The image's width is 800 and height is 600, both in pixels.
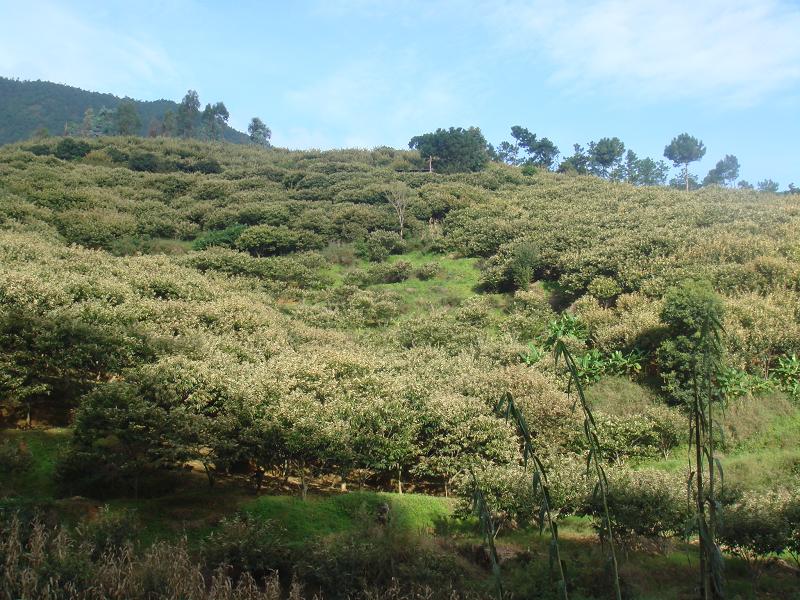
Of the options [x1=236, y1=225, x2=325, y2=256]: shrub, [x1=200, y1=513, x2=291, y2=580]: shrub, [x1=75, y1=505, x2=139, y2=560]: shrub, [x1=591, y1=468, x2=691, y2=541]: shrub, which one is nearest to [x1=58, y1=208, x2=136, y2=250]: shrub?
[x1=236, y1=225, x2=325, y2=256]: shrub

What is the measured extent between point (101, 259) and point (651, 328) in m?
31.2

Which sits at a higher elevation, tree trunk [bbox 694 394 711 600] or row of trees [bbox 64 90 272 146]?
row of trees [bbox 64 90 272 146]

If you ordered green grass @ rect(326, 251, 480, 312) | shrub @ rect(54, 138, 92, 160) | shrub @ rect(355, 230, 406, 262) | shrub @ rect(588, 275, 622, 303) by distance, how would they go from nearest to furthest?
1. shrub @ rect(588, 275, 622, 303)
2. green grass @ rect(326, 251, 480, 312)
3. shrub @ rect(355, 230, 406, 262)
4. shrub @ rect(54, 138, 92, 160)

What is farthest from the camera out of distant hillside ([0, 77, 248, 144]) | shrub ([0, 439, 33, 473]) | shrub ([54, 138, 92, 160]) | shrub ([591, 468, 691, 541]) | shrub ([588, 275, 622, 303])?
distant hillside ([0, 77, 248, 144])

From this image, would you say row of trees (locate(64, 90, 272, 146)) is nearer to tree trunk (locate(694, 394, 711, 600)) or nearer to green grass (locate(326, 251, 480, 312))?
green grass (locate(326, 251, 480, 312))

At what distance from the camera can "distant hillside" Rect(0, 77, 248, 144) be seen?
131 metres

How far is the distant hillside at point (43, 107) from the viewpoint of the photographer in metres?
131

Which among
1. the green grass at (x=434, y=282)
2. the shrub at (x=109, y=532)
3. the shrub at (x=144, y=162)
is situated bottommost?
the shrub at (x=109, y=532)

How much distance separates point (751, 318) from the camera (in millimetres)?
26984

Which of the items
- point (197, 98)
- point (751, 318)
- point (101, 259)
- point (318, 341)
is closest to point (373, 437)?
point (318, 341)

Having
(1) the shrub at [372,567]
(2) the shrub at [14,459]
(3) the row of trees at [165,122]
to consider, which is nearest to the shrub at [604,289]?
(1) the shrub at [372,567]

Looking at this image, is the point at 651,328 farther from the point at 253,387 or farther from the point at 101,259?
the point at 101,259

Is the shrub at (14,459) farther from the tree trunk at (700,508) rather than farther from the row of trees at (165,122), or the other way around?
the row of trees at (165,122)

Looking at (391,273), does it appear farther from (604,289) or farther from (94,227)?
(94,227)
